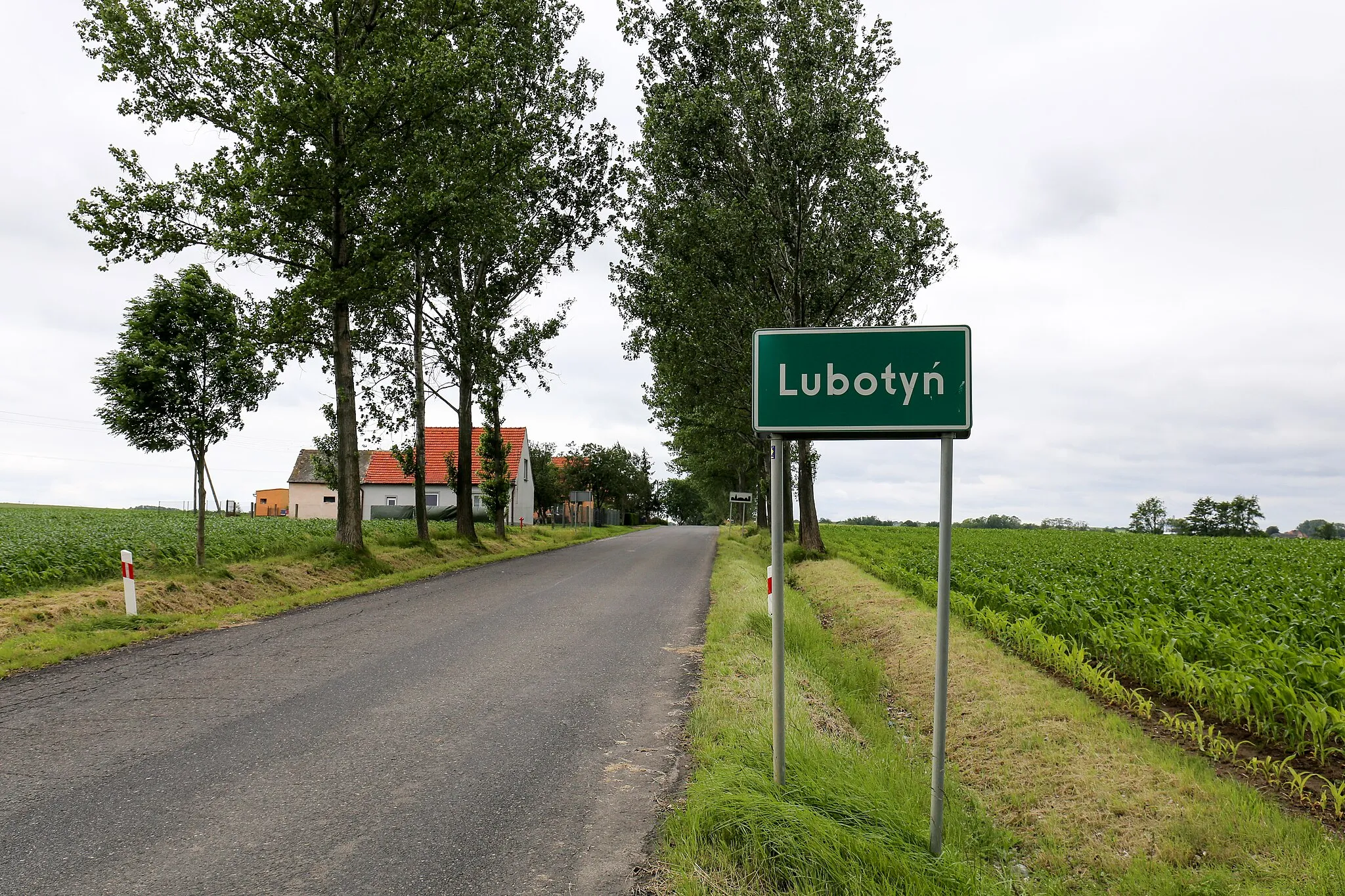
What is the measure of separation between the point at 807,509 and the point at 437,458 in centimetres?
3295

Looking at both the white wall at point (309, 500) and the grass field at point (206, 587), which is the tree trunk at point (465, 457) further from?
the white wall at point (309, 500)

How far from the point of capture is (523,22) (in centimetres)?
2258

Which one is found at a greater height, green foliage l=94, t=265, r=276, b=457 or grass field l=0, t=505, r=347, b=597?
green foliage l=94, t=265, r=276, b=457

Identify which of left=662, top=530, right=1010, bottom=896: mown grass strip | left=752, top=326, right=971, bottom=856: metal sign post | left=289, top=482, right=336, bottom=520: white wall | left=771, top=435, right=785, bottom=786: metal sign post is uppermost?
left=752, top=326, right=971, bottom=856: metal sign post

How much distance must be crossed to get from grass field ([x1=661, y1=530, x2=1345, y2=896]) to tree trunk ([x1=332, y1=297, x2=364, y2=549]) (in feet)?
39.7

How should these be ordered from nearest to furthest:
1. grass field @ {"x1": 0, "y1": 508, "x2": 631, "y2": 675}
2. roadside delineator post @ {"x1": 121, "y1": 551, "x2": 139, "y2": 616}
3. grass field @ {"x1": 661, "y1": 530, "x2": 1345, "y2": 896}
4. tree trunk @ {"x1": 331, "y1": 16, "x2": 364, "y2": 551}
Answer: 1. grass field @ {"x1": 661, "y1": 530, "x2": 1345, "y2": 896}
2. grass field @ {"x1": 0, "y1": 508, "x2": 631, "y2": 675}
3. roadside delineator post @ {"x1": 121, "y1": 551, "x2": 139, "y2": 616}
4. tree trunk @ {"x1": 331, "y1": 16, "x2": 364, "y2": 551}

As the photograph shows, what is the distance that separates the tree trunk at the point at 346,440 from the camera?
56.1ft

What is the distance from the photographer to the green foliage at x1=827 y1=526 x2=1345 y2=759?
5.70 metres

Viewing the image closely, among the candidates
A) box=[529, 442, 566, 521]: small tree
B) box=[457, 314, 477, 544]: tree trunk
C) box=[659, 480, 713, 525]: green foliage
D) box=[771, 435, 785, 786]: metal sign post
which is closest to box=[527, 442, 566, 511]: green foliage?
box=[529, 442, 566, 521]: small tree

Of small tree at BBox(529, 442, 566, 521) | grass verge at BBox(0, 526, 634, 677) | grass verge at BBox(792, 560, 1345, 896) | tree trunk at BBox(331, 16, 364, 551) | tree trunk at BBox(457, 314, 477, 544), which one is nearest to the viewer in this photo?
grass verge at BBox(792, 560, 1345, 896)

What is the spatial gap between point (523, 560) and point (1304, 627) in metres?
17.5

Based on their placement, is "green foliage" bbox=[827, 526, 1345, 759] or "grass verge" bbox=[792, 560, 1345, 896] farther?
"green foliage" bbox=[827, 526, 1345, 759]

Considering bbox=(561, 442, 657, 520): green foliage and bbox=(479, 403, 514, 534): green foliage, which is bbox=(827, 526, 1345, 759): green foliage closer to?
bbox=(479, 403, 514, 534): green foliage

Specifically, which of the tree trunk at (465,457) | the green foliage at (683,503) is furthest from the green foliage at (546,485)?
the green foliage at (683,503)
